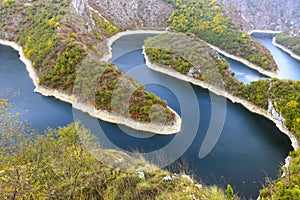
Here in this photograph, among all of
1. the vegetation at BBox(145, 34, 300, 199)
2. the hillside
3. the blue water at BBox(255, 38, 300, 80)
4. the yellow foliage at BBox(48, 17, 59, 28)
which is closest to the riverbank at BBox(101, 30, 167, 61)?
the vegetation at BBox(145, 34, 300, 199)

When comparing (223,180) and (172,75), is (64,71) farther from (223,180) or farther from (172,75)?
(223,180)

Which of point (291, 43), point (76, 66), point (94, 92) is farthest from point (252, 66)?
point (76, 66)

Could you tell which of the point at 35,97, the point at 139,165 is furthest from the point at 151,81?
the point at 139,165

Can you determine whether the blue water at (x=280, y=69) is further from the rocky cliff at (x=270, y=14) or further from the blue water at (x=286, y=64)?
the rocky cliff at (x=270, y=14)

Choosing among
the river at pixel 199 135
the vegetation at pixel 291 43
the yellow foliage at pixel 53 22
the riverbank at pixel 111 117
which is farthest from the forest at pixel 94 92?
the river at pixel 199 135

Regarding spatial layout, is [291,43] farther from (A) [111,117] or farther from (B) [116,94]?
(A) [111,117]

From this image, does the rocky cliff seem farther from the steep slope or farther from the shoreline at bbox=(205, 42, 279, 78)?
the steep slope
